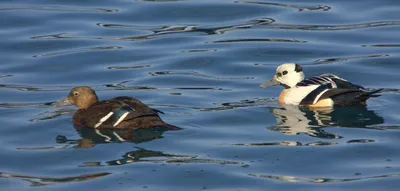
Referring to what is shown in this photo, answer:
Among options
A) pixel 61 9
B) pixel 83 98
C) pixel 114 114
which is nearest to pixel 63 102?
pixel 83 98

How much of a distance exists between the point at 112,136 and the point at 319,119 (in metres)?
2.78

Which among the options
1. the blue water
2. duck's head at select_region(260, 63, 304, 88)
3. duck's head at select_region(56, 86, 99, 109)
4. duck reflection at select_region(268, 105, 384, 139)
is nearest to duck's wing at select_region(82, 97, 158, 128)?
the blue water

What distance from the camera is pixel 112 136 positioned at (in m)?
13.5

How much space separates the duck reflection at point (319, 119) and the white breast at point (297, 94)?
0.29ft

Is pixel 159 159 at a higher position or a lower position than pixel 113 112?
lower

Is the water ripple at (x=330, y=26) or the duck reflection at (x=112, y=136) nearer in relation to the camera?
the duck reflection at (x=112, y=136)

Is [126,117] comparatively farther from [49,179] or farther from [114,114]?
[49,179]

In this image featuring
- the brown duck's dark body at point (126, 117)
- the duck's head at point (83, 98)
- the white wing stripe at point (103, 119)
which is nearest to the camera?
the brown duck's dark body at point (126, 117)

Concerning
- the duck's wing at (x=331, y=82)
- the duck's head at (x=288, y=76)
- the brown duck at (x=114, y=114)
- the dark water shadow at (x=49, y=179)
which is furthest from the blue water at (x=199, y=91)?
the duck's wing at (x=331, y=82)

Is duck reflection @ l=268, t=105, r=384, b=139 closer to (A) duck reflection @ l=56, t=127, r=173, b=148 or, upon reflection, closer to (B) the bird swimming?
(B) the bird swimming

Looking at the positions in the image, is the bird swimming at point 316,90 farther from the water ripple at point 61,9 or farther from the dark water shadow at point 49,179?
the water ripple at point 61,9

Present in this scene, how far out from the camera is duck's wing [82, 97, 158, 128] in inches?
535

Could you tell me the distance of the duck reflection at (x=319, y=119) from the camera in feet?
45.2

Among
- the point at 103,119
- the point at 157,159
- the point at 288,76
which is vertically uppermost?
the point at 288,76
